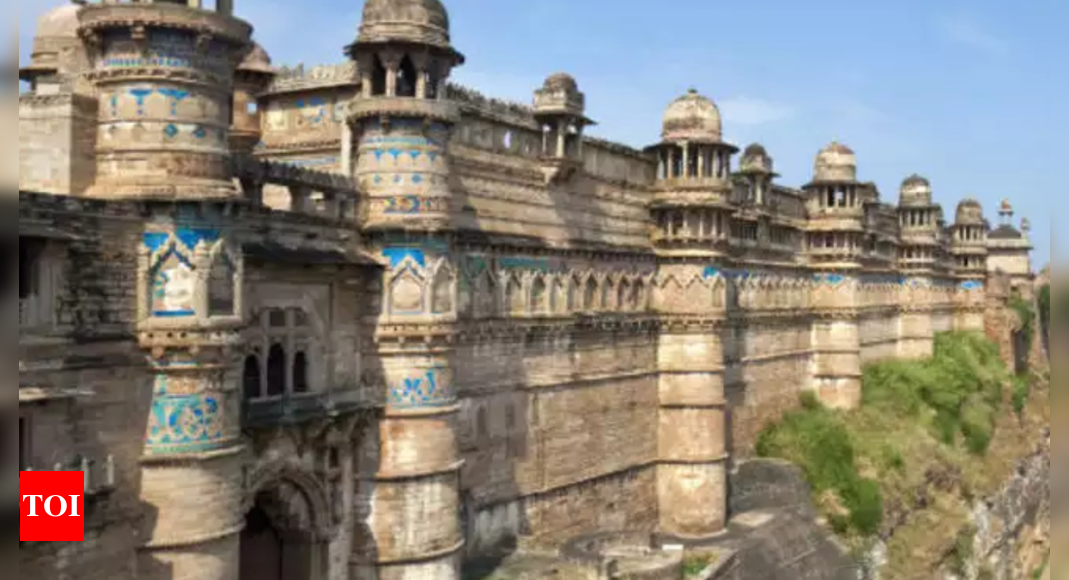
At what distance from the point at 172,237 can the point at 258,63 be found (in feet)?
22.9

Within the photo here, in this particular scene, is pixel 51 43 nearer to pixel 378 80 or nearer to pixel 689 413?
pixel 378 80

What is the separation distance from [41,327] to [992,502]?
34685mm

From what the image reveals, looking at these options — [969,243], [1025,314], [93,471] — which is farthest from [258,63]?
[1025,314]

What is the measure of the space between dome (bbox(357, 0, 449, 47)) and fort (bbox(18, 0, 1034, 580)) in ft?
0.13

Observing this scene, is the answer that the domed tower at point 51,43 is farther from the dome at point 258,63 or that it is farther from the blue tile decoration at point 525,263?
the blue tile decoration at point 525,263

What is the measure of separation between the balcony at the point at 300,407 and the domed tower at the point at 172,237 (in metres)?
1.43

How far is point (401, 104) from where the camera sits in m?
15.3

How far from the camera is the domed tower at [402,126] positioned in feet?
50.5

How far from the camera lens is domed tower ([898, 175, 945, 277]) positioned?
43.2 m

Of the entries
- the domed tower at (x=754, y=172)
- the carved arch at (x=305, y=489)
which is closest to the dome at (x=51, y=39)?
the carved arch at (x=305, y=489)

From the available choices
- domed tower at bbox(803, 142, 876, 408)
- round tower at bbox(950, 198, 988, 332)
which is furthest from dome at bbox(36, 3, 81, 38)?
round tower at bbox(950, 198, 988, 332)

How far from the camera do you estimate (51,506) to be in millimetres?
9844

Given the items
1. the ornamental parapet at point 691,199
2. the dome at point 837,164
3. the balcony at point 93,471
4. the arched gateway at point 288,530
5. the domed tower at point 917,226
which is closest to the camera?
the balcony at point 93,471

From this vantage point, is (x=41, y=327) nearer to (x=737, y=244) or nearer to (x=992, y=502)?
(x=737, y=244)
